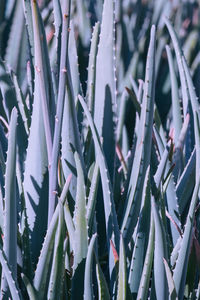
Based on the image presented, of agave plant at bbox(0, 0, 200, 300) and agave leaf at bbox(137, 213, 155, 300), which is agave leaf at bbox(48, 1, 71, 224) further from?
agave leaf at bbox(137, 213, 155, 300)

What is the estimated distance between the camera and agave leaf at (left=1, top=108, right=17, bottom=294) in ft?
1.49

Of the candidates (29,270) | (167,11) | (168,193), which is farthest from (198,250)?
(167,11)

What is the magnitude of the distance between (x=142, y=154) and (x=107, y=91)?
0.14 m

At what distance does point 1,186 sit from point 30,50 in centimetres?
18

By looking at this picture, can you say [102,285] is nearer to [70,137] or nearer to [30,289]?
[30,289]

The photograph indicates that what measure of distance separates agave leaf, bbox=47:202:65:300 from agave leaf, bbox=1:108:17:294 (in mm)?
40

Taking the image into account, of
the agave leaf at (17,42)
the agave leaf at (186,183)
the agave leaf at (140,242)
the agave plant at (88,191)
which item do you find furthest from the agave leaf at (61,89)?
the agave leaf at (17,42)

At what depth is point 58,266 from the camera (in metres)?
0.48

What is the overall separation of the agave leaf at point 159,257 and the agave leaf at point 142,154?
83mm

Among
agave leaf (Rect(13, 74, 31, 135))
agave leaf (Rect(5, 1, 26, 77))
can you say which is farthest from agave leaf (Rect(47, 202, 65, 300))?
agave leaf (Rect(5, 1, 26, 77))

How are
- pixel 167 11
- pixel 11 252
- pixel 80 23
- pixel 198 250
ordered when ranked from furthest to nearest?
pixel 167 11 < pixel 80 23 < pixel 198 250 < pixel 11 252

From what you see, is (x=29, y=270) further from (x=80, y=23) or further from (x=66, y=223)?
(x=80, y=23)

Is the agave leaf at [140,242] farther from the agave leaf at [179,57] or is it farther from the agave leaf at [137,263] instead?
the agave leaf at [179,57]

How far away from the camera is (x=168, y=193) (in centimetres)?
61
